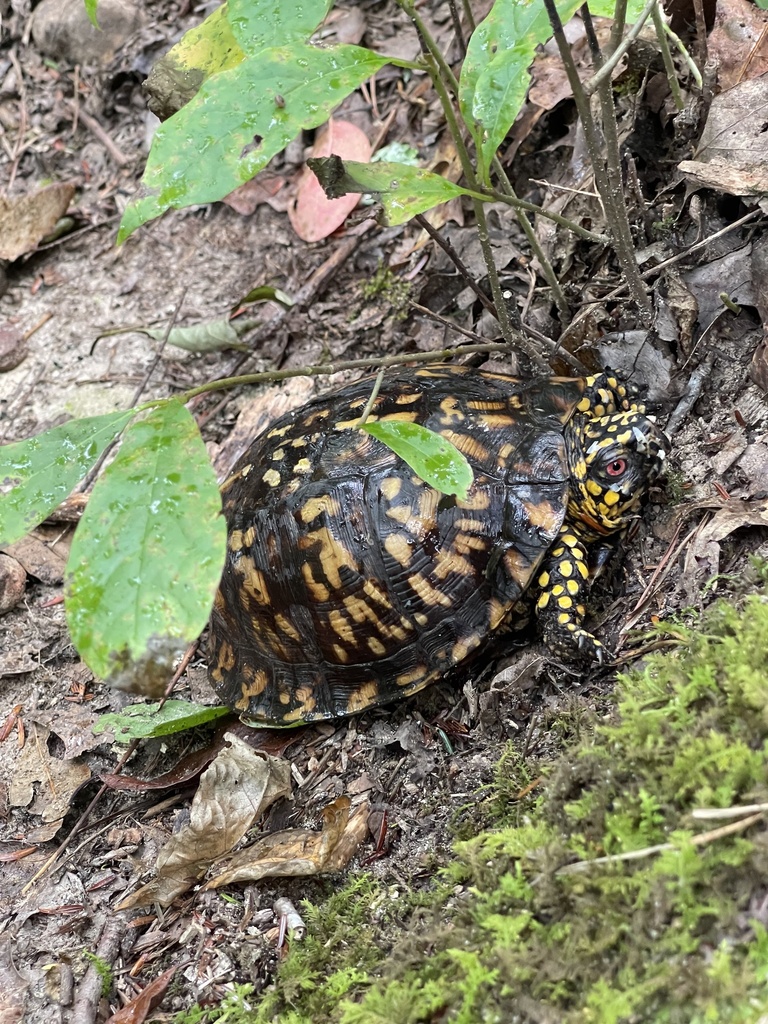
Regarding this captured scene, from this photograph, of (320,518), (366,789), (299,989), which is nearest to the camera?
(299,989)

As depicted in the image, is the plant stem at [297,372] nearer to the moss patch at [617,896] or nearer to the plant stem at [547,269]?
the plant stem at [547,269]

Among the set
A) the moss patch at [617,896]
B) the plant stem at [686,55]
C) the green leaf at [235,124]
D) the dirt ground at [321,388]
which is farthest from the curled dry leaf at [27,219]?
the moss patch at [617,896]

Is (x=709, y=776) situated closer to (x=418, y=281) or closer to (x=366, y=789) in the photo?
(x=366, y=789)

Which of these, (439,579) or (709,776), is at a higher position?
(709,776)

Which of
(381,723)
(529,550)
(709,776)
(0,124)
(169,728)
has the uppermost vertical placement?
(0,124)

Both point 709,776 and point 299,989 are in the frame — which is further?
point 299,989

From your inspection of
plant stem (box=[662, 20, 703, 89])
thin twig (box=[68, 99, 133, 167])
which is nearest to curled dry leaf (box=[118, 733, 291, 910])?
plant stem (box=[662, 20, 703, 89])

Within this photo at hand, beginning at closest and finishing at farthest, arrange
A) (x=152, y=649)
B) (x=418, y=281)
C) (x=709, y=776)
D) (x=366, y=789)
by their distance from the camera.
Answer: (x=152, y=649), (x=709, y=776), (x=366, y=789), (x=418, y=281)

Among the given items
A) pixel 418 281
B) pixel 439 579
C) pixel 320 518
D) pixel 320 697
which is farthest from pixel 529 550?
pixel 418 281

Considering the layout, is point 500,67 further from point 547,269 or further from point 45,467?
point 45,467
